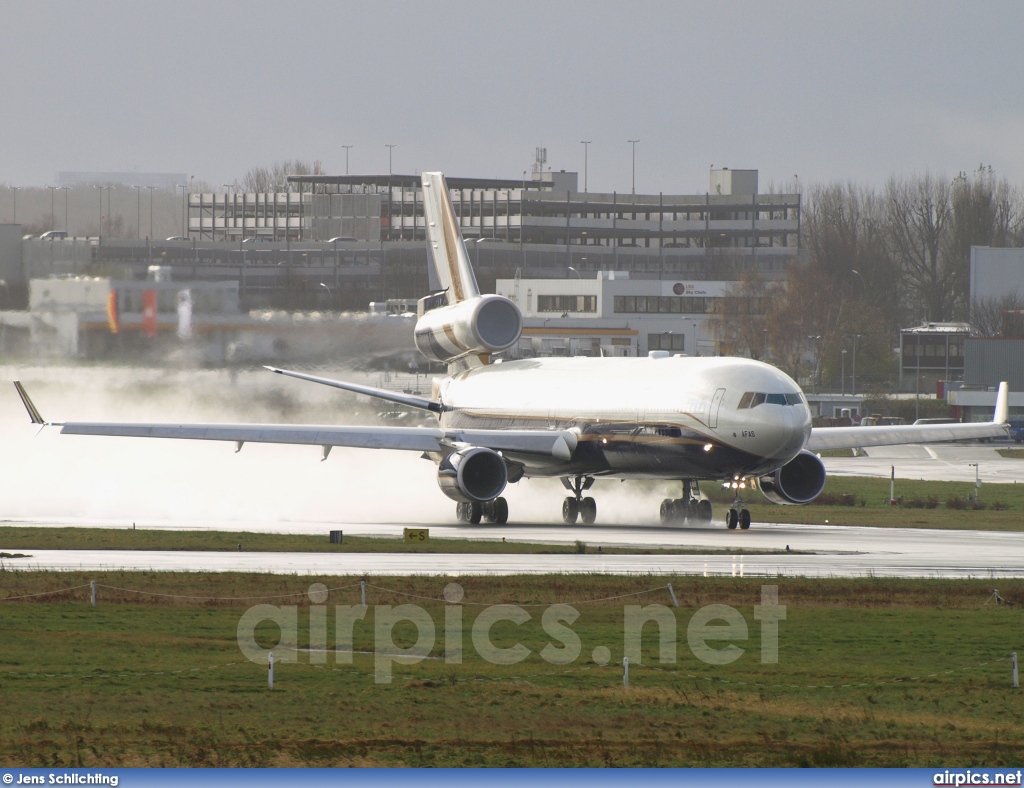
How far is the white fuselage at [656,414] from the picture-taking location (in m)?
47.3

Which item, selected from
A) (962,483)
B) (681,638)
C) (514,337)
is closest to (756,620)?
(681,638)

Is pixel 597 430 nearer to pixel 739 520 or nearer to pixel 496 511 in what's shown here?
pixel 496 511

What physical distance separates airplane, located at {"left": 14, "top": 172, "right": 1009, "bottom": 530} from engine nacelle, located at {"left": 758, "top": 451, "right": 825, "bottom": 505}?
46mm

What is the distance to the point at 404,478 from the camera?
65.9 meters

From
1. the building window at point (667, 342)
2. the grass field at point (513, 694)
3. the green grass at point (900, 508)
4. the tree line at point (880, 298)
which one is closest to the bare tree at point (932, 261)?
the tree line at point (880, 298)

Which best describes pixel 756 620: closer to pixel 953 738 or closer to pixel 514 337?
pixel 953 738

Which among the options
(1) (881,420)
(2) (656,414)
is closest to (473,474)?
(2) (656,414)

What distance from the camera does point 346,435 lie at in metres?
52.3

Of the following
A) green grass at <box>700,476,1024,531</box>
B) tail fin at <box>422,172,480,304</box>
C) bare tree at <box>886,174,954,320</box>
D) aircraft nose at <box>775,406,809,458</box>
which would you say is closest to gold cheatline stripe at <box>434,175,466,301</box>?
tail fin at <box>422,172,480,304</box>

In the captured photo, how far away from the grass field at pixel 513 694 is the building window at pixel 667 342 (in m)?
112

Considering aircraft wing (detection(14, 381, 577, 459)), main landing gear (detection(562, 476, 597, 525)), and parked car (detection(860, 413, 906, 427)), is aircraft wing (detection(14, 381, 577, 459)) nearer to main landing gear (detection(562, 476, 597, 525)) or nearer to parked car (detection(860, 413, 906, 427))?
main landing gear (detection(562, 476, 597, 525))

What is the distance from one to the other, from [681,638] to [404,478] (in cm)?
4039

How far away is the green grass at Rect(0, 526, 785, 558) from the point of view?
41.2 m

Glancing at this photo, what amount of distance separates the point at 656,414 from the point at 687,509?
494cm
